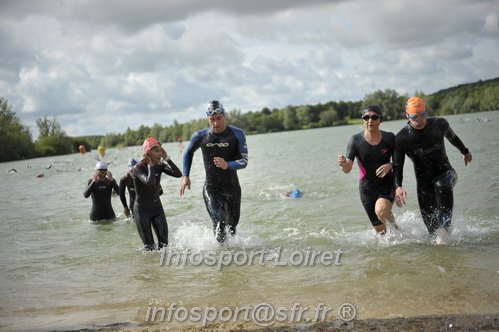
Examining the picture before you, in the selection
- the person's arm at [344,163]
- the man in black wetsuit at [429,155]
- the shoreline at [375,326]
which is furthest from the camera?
the man in black wetsuit at [429,155]

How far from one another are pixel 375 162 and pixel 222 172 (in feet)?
8.08

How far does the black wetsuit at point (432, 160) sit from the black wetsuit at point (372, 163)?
0.55 feet

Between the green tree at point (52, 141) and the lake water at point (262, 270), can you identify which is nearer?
the lake water at point (262, 270)

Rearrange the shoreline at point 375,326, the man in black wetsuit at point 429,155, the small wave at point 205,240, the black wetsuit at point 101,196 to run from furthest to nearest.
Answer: the black wetsuit at point 101,196, the small wave at point 205,240, the man in black wetsuit at point 429,155, the shoreline at point 375,326

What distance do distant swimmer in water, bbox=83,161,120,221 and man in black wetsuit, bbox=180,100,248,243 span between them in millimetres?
4711

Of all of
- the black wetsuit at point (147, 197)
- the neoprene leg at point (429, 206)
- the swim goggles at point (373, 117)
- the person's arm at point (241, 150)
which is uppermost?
the swim goggles at point (373, 117)

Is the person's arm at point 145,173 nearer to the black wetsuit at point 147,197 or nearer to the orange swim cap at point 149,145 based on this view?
the black wetsuit at point 147,197

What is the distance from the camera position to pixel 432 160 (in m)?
6.77

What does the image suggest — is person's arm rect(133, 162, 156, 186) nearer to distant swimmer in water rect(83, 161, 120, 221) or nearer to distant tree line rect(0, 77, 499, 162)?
distant swimmer in water rect(83, 161, 120, 221)

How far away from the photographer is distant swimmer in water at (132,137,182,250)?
711 centimetres

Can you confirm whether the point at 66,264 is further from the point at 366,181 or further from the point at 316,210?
the point at 316,210

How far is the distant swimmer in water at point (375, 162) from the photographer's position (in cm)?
671

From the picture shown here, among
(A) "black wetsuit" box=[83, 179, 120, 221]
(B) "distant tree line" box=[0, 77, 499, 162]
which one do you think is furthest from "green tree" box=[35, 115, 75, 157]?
(A) "black wetsuit" box=[83, 179, 120, 221]

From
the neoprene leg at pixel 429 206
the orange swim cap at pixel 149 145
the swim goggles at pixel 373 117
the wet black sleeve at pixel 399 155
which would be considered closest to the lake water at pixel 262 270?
the neoprene leg at pixel 429 206
